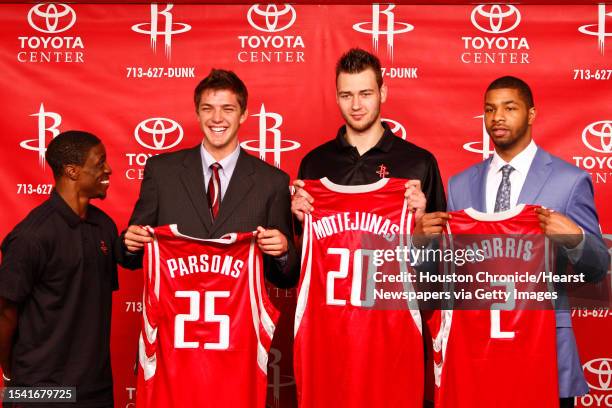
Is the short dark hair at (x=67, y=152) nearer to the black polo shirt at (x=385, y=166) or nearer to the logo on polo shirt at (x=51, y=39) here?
the black polo shirt at (x=385, y=166)

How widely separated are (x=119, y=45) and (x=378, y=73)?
186cm

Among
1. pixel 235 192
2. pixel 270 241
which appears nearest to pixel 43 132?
pixel 235 192

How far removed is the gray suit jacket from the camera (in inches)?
126

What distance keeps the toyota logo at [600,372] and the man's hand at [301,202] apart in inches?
86.5

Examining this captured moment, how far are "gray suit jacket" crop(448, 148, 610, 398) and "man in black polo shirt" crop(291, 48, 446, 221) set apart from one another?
47cm

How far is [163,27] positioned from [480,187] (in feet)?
7.44

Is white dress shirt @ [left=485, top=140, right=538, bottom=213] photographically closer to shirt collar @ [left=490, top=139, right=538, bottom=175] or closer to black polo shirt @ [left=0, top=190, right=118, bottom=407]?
shirt collar @ [left=490, top=139, right=538, bottom=175]

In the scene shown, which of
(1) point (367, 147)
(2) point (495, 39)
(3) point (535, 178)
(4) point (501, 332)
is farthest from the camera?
(2) point (495, 39)

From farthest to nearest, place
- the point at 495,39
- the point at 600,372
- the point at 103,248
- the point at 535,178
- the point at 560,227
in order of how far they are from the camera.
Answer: the point at 495,39 → the point at 600,372 → the point at 103,248 → the point at 535,178 → the point at 560,227

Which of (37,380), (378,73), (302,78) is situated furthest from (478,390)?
(302,78)

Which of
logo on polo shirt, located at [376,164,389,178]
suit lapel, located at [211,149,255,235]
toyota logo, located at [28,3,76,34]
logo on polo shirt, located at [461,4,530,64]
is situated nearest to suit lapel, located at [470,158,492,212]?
logo on polo shirt, located at [376,164,389,178]

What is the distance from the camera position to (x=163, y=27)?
470 centimetres

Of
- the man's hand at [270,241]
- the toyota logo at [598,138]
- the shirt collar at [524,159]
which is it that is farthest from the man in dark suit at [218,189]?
the toyota logo at [598,138]

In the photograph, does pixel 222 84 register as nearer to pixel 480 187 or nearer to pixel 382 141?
pixel 382 141
